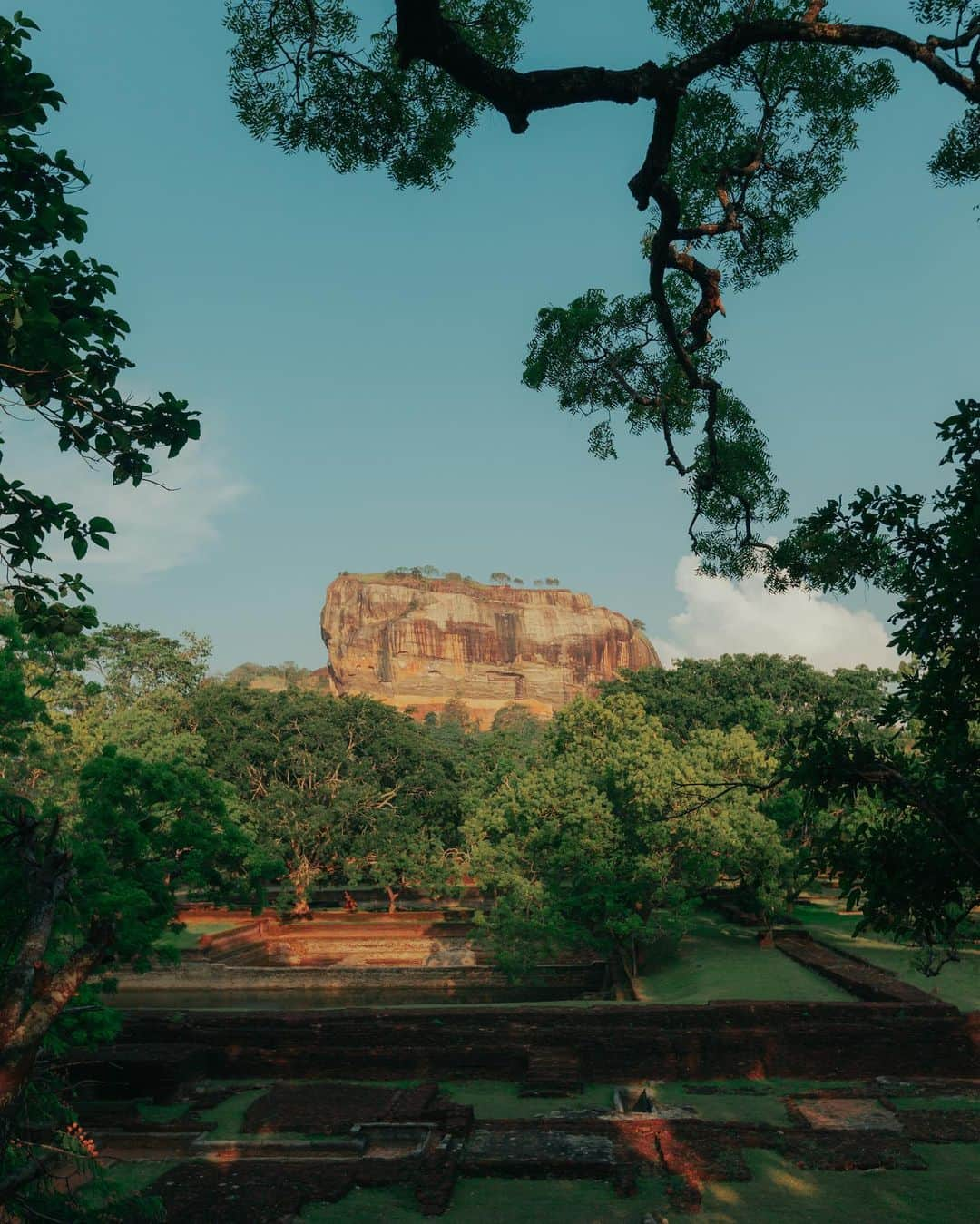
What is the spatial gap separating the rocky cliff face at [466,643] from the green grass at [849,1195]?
91.5m

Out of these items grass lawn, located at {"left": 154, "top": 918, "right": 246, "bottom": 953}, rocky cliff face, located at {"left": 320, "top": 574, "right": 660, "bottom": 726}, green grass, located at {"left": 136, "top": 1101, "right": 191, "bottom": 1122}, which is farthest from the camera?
rocky cliff face, located at {"left": 320, "top": 574, "right": 660, "bottom": 726}

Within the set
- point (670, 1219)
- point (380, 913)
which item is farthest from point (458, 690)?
point (670, 1219)

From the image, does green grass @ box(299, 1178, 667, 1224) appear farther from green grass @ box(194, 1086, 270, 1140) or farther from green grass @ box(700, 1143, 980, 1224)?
green grass @ box(194, 1086, 270, 1140)

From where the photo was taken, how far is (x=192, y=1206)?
28.1ft

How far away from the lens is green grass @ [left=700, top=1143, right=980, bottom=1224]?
8.27 metres

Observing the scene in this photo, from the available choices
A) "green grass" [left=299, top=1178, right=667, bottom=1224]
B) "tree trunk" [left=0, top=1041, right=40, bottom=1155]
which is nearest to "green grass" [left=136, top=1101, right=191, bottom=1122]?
"green grass" [left=299, top=1178, right=667, bottom=1224]

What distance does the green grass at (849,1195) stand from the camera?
8.27m

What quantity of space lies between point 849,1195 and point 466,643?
316 feet

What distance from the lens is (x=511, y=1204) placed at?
880cm

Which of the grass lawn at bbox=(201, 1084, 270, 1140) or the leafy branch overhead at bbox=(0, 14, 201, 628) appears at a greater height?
the leafy branch overhead at bbox=(0, 14, 201, 628)

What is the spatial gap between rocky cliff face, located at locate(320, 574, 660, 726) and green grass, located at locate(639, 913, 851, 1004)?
7920 cm

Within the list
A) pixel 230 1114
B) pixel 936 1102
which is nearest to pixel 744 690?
pixel 936 1102

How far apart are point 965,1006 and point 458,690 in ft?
292

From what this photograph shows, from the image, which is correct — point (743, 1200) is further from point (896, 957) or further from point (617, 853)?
point (896, 957)
